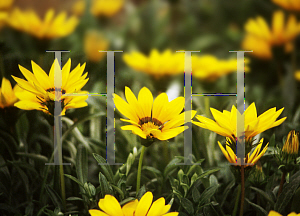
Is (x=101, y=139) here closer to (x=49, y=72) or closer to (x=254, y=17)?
(x=49, y=72)

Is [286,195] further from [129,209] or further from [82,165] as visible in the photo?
[82,165]

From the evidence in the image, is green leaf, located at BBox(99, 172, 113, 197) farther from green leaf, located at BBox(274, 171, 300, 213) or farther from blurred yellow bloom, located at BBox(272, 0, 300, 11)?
blurred yellow bloom, located at BBox(272, 0, 300, 11)

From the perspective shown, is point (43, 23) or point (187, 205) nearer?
point (187, 205)

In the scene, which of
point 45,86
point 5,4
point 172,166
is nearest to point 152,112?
point 172,166

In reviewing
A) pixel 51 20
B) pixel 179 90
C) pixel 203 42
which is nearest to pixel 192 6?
pixel 203 42

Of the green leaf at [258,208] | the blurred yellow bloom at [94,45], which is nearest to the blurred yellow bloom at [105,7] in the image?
the blurred yellow bloom at [94,45]
